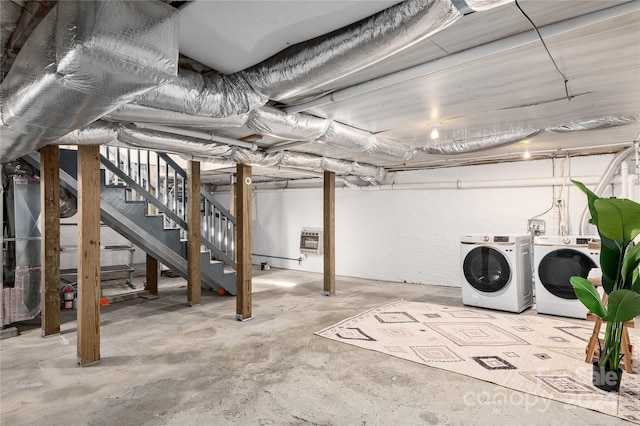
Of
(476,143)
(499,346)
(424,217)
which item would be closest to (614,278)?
(499,346)

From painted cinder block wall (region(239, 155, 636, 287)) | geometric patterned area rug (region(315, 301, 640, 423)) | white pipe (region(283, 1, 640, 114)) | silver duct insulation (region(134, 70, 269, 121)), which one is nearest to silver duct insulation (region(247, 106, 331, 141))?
white pipe (region(283, 1, 640, 114))

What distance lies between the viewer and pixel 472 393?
2463 millimetres

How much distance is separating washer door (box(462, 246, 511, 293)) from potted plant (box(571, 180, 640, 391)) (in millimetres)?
1863

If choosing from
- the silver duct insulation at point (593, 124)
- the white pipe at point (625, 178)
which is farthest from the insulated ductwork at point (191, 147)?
the white pipe at point (625, 178)

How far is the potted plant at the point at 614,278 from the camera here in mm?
2066

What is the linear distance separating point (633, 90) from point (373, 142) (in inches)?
82.8

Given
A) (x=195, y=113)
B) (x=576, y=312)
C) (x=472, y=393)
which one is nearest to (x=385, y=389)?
(x=472, y=393)

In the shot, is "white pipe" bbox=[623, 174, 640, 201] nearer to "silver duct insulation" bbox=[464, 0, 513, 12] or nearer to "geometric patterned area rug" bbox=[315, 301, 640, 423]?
"geometric patterned area rug" bbox=[315, 301, 640, 423]

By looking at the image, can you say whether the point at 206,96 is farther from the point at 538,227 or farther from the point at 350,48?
the point at 538,227

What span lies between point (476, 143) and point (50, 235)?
4.64 metres

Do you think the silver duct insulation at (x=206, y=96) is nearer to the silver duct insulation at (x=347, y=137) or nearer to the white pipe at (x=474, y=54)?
the white pipe at (x=474, y=54)

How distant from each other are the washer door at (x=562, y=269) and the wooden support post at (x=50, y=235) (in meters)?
5.49

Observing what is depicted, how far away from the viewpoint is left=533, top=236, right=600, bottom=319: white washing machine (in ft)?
13.3

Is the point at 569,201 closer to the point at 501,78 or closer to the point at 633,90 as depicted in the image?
the point at 633,90
